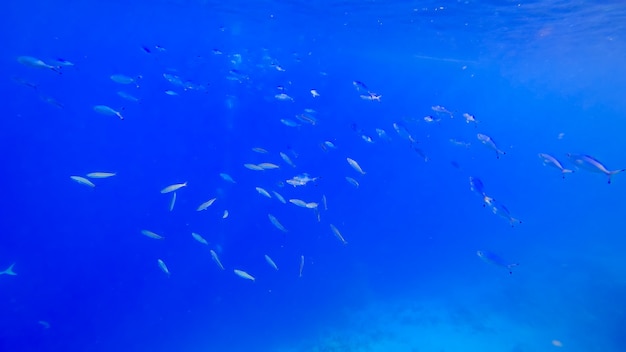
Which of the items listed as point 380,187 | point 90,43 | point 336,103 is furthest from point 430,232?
point 90,43

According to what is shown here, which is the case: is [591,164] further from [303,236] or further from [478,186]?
[303,236]

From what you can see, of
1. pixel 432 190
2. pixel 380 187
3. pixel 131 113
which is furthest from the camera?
pixel 131 113

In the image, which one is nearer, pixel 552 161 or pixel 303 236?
pixel 552 161

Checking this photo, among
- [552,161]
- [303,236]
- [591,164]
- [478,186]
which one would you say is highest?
[591,164]

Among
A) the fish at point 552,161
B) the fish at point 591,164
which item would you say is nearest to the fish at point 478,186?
the fish at point 552,161

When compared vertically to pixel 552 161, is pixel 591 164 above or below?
above

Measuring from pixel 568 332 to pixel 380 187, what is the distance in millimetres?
21667

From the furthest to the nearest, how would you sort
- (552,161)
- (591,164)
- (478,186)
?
(478,186), (552,161), (591,164)

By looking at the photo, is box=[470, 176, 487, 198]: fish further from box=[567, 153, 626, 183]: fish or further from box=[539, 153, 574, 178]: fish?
box=[567, 153, 626, 183]: fish

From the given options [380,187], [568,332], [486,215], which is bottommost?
[486,215]

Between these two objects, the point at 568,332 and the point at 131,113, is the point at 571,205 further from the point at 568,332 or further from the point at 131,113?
the point at 131,113

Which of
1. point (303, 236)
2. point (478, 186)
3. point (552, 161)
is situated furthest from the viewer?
point (303, 236)

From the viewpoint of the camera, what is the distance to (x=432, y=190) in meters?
41.3

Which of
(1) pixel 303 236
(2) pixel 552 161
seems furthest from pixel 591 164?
(1) pixel 303 236
